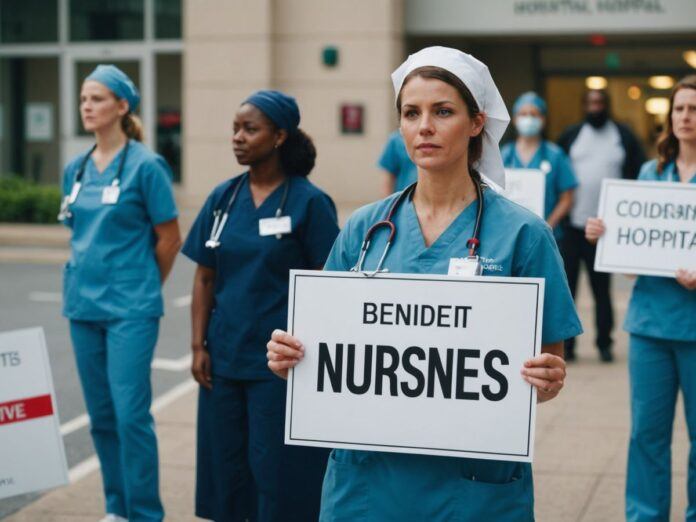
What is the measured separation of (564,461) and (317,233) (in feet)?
8.57

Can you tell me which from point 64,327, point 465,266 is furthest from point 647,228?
point 64,327

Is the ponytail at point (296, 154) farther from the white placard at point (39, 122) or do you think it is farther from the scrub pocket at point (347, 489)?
the white placard at point (39, 122)

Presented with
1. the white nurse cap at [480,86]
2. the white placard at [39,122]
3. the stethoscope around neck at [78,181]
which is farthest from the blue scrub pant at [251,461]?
the white placard at [39,122]

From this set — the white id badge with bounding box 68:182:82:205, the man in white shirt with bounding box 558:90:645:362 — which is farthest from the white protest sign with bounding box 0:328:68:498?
the man in white shirt with bounding box 558:90:645:362

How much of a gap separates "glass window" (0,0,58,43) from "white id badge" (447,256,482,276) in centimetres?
2122

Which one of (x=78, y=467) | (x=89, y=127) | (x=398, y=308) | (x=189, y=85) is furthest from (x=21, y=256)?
(x=398, y=308)

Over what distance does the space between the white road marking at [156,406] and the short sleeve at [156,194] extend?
1.67m

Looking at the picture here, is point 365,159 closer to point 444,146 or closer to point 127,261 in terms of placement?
point 127,261

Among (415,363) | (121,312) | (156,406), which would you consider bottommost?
(156,406)

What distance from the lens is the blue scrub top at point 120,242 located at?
5453mm

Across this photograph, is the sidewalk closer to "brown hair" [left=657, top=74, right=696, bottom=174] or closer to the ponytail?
"brown hair" [left=657, top=74, right=696, bottom=174]

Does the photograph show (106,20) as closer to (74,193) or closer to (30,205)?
(30,205)

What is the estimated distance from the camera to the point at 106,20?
73.9 feet

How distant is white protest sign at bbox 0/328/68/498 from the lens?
492cm
